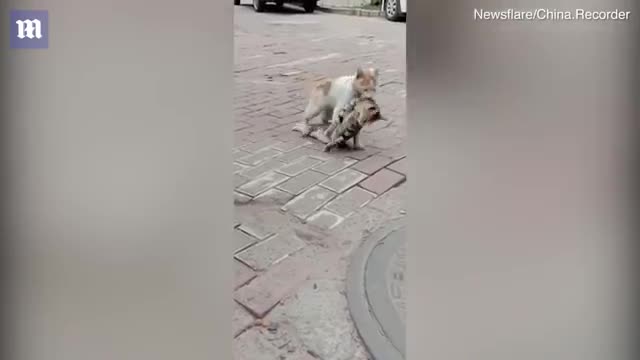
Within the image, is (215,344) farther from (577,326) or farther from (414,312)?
(577,326)

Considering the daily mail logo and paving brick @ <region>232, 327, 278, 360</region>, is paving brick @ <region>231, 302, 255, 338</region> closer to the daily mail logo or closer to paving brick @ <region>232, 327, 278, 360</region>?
paving brick @ <region>232, 327, 278, 360</region>

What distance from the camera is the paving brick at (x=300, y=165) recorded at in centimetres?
125

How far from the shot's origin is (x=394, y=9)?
4.01ft

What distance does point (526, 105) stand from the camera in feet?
3.87

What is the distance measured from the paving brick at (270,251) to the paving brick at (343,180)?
0.14m

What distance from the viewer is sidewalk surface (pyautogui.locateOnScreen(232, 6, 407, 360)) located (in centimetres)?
118

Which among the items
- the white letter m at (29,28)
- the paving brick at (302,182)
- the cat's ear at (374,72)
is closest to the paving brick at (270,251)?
the paving brick at (302,182)

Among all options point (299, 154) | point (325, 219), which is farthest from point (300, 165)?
point (325, 219)

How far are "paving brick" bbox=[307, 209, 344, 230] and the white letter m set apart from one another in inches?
26.7

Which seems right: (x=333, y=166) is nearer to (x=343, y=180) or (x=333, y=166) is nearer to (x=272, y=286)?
(x=343, y=180)

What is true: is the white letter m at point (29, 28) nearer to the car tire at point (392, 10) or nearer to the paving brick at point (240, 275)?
the paving brick at point (240, 275)

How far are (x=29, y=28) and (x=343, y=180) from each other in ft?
2.36

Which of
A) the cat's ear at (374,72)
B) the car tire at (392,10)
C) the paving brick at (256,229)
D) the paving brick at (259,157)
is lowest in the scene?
the paving brick at (256,229)

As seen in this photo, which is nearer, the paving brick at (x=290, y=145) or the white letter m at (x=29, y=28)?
the white letter m at (x=29, y=28)
